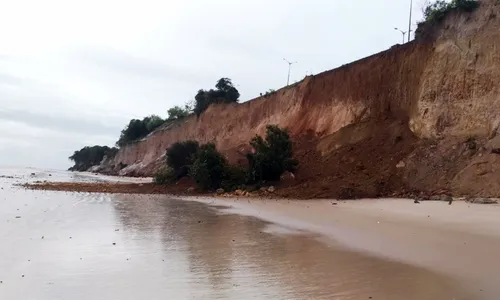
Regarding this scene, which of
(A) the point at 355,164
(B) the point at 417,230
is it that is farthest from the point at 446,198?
(A) the point at 355,164

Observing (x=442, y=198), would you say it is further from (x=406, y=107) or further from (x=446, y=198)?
(x=406, y=107)

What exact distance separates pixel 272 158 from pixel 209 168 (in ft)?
14.3

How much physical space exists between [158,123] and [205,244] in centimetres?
6778

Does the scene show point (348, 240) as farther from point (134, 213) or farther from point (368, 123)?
point (368, 123)

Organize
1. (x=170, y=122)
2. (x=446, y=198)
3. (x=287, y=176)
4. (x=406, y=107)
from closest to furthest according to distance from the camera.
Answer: (x=446, y=198)
(x=406, y=107)
(x=287, y=176)
(x=170, y=122)

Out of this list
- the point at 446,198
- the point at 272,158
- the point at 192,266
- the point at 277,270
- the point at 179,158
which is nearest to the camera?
the point at 277,270

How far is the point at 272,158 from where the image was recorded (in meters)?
24.4

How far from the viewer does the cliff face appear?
19047 millimetres

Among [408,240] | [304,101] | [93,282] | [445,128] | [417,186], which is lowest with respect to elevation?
[93,282]

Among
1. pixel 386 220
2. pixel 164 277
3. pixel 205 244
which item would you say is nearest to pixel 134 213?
pixel 205 244

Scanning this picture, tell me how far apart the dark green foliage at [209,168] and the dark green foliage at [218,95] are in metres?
23.5

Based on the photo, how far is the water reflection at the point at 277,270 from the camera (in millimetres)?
5648

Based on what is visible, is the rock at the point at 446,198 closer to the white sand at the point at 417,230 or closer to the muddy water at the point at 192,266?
the white sand at the point at 417,230

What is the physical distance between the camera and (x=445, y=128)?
20.1 metres
